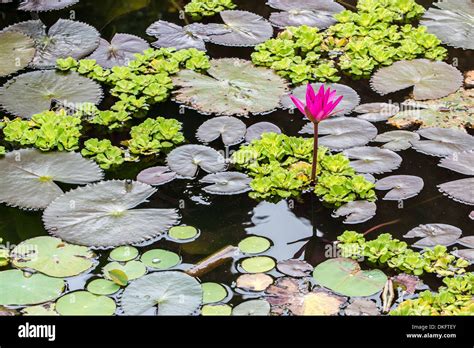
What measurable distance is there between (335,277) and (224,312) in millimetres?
513

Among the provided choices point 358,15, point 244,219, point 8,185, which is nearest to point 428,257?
point 244,219

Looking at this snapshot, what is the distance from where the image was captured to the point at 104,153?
174 inches

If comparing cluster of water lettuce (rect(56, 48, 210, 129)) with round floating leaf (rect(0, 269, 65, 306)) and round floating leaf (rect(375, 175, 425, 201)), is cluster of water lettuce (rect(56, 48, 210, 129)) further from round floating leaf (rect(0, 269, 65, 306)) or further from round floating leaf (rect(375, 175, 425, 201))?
round floating leaf (rect(375, 175, 425, 201))

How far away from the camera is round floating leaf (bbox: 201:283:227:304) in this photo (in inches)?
139

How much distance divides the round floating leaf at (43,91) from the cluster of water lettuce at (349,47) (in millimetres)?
1044

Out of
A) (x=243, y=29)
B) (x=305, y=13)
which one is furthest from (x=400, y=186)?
(x=305, y=13)

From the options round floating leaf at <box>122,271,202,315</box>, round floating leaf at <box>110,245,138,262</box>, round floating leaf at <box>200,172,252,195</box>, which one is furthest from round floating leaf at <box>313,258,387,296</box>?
round floating leaf at <box>110,245,138,262</box>

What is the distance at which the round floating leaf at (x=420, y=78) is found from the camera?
16.4ft

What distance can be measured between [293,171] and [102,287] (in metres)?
1.20

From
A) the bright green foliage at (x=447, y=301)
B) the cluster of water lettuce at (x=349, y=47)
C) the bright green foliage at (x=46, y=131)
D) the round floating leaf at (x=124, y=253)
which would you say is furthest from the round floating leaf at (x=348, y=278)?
the cluster of water lettuce at (x=349, y=47)

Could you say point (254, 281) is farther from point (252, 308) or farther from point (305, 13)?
point (305, 13)
